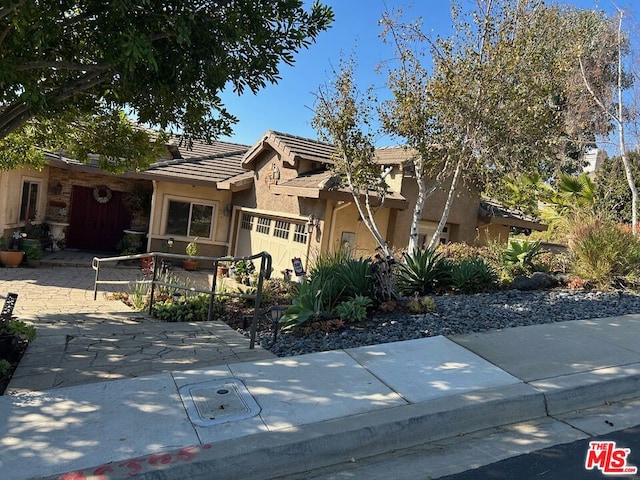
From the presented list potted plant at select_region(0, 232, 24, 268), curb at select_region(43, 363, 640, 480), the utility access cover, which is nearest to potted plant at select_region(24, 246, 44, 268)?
potted plant at select_region(0, 232, 24, 268)

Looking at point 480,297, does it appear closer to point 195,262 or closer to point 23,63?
point 23,63

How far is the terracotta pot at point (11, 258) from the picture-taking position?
44.0ft

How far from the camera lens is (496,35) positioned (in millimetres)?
8508

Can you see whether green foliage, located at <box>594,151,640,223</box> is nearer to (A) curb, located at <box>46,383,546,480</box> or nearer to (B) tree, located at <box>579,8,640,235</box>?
(B) tree, located at <box>579,8,640,235</box>

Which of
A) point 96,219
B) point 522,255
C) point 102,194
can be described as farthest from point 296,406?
point 96,219

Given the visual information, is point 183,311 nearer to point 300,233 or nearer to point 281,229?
point 300,233

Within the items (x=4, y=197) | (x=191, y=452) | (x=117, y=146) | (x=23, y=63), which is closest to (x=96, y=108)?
(x=117, y=146)

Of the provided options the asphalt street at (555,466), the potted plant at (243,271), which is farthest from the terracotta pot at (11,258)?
the asphalt street at (555,466)

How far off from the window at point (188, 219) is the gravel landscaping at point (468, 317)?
34.4 ft

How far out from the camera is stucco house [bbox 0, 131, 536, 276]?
41.2 ft

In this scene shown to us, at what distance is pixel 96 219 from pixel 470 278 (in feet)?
45.7

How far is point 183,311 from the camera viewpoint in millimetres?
8203

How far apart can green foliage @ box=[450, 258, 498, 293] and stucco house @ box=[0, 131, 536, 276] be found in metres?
3.73

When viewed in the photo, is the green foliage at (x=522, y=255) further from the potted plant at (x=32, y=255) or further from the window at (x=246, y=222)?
the potted plant at (x=32, y=255)
